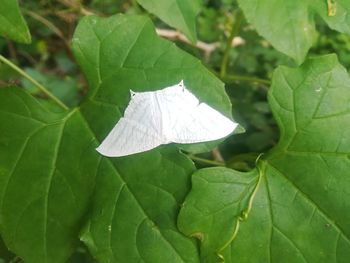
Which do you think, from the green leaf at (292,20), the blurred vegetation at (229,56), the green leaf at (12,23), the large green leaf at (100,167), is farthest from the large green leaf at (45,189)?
the blurred vegetation at (229,56)

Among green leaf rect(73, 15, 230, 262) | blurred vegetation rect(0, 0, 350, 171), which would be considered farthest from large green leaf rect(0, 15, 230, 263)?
blurred vegetation rect(0, 0, 350, 171)

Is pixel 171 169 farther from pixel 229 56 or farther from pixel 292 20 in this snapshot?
pixel 229 56

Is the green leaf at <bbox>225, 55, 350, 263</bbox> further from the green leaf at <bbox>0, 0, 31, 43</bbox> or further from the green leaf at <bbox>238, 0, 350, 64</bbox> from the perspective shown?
the green leaf at <bbox>0, 0, 31, 43</bbox>

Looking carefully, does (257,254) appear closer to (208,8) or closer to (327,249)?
(327,249)

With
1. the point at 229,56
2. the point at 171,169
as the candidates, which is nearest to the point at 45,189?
the point at 171,169

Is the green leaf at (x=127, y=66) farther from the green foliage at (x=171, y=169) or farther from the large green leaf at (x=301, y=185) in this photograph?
the large green leaf at (x=301, y=185)
